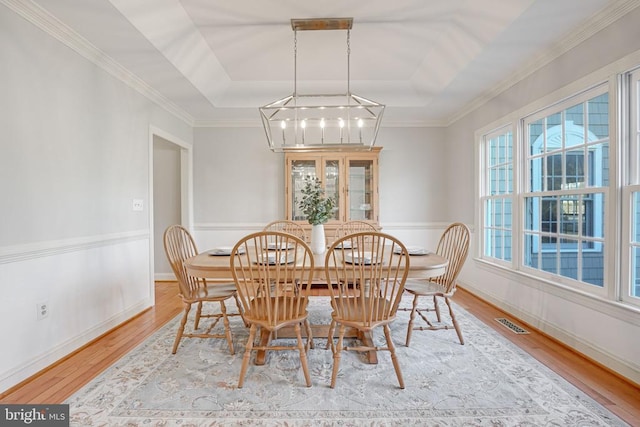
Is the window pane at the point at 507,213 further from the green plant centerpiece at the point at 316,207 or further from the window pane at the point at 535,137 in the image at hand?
the green plant centerpiece at the point at 316,207

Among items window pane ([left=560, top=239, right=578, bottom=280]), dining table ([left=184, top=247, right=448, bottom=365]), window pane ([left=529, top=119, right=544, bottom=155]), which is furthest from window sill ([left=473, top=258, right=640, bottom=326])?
window pane ([left=529, top=119, right=544, bottom=155])

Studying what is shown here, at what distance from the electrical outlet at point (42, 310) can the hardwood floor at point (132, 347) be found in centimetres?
36

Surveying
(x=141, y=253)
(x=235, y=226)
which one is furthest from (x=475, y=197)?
(x=141, y=253)

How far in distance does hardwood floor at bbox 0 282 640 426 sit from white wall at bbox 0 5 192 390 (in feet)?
0.33

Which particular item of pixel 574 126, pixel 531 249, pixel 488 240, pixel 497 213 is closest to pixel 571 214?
pixel 531 249

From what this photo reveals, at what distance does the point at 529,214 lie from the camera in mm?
3080

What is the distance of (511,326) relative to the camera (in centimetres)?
287

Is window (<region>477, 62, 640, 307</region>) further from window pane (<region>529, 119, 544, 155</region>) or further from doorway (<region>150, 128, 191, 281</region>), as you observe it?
doorway (<region>150, 128, 191, 281</region>)

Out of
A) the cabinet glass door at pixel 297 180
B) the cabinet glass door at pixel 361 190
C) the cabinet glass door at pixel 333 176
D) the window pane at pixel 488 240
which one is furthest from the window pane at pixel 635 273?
the cabinet glass door at pixel 297 180

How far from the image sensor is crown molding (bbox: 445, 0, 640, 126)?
201cm

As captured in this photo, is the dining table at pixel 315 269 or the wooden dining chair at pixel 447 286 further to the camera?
the wooden dining chair at pixel 447 286

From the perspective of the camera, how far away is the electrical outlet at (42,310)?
2109 mm

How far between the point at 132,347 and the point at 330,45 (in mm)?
3143

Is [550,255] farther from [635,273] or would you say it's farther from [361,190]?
[361,190]
